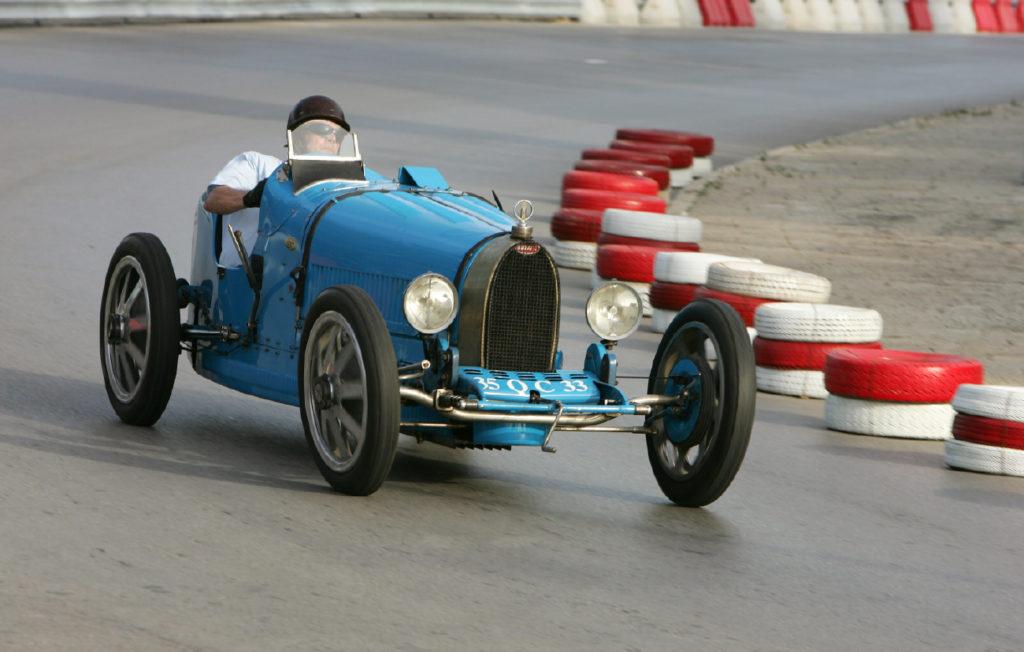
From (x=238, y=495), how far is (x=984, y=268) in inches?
400

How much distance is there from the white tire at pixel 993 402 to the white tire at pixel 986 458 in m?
0.16

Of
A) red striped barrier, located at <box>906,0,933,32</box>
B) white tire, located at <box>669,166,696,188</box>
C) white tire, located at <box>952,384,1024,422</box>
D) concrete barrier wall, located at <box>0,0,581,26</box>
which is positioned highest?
red striped barrier, located at <box>906,0,933,32</box>

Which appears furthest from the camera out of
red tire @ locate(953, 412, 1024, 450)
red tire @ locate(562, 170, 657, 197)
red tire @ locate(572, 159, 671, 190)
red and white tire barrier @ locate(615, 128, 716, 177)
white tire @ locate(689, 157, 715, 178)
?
white tire @ locate(689, 157, 715, 178)

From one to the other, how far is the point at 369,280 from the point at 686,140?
12967mm

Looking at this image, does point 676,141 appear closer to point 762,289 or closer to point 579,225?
point 579,225

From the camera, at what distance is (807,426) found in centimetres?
906

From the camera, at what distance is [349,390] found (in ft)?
21.4

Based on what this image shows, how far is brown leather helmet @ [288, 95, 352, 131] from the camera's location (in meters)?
8.02

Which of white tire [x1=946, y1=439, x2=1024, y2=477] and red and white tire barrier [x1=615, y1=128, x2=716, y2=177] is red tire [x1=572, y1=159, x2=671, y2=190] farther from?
white tire [x1=946, y1=439, x2=1024, y2=477]

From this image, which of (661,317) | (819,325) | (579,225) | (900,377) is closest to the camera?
(900,377)

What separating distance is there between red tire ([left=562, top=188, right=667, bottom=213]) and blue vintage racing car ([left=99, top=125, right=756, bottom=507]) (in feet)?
22.1

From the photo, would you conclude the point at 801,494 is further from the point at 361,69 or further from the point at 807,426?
the point at 361,69

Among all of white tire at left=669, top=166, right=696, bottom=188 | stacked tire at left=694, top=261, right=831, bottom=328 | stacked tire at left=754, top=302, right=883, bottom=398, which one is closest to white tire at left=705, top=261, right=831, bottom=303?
stacked tire at left=694, top=261, right=831, bottom=328

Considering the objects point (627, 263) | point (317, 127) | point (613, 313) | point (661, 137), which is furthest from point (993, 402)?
point (661, 137)
